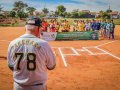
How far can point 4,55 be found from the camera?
50.4ft

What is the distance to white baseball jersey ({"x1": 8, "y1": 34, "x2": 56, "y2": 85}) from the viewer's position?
3.71 meters

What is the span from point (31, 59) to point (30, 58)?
0.9 inches

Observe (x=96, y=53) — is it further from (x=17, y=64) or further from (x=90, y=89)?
(x=17, y=64)

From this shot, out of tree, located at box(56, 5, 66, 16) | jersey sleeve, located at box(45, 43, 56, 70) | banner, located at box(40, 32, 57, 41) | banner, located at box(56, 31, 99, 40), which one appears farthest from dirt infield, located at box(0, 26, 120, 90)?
tree, located at box(56, 5, 66, 16)

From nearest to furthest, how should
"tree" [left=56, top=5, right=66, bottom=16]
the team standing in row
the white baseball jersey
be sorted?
1. the white baseball jersey
2. the team standing in row
3. "tree" [left=56, top=5, right=66, bottom=16]

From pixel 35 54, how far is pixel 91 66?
8962 millimetres

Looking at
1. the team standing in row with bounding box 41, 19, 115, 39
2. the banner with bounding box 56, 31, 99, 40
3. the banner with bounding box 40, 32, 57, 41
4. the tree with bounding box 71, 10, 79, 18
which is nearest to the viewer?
the banner with bounding box 40, 32, 57, 41

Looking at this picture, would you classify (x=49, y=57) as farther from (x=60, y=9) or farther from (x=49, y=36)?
(x=60, y=9)

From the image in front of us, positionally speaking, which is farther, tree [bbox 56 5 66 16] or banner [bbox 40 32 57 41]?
tree [bbox 56 5 66 16]

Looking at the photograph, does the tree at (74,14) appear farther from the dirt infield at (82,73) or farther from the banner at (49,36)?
the dirt infield at (82,73)

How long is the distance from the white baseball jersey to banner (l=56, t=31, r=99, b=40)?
64.6 ft

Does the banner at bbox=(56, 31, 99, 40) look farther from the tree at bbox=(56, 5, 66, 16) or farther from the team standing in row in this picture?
the tree at bbox=(56, 5, 66, 16)

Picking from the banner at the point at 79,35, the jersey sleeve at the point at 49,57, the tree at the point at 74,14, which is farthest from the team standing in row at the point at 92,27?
the tree at the point at 74,14

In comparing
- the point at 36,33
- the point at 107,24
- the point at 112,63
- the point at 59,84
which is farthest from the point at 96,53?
the point at 36,33
